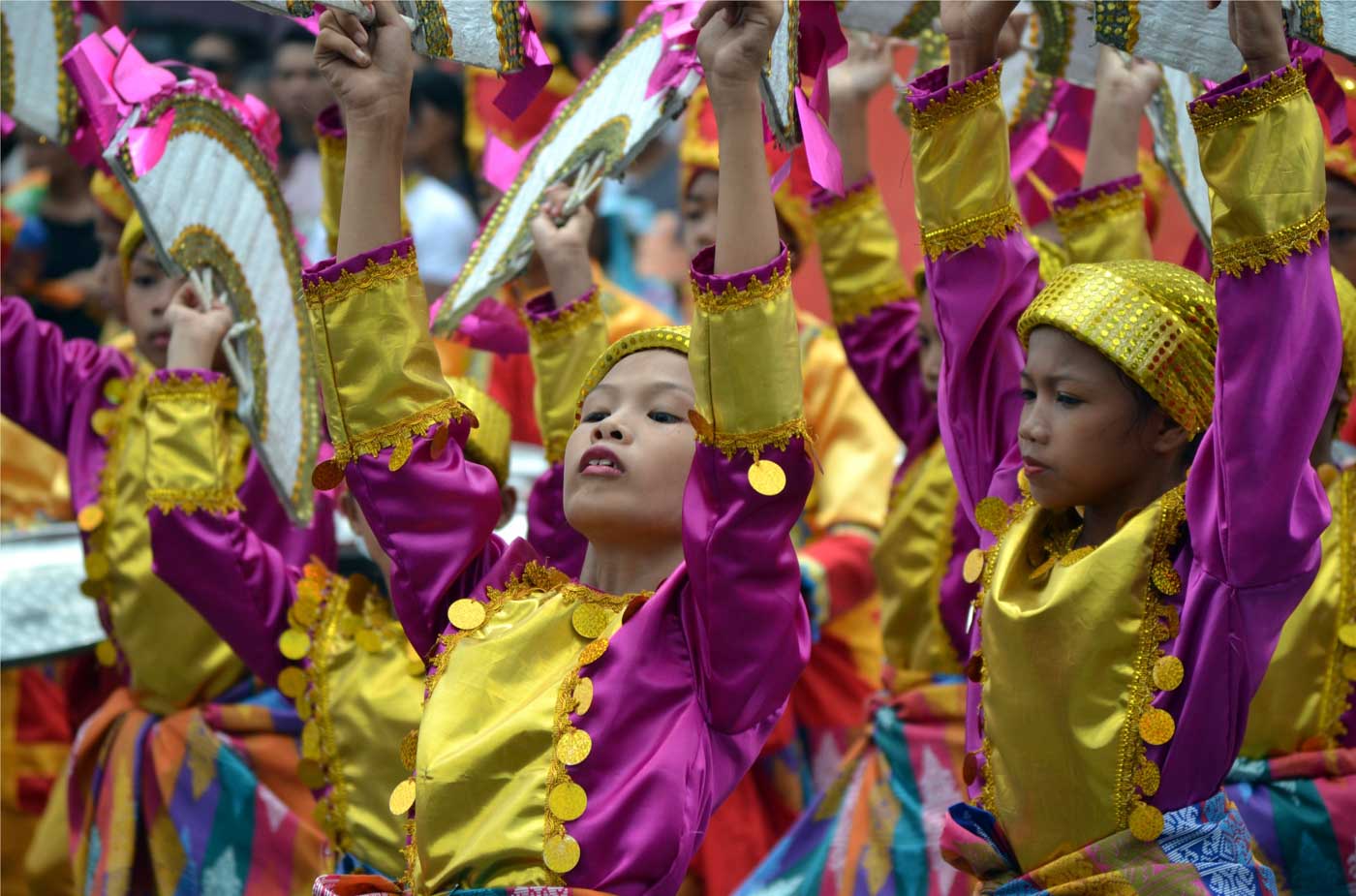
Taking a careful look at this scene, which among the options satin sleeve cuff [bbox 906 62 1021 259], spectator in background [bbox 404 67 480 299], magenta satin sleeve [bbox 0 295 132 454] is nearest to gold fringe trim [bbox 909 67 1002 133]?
→ satin sleeve cuff [bbox 906 62 1021 259]

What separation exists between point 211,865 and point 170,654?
422 mm

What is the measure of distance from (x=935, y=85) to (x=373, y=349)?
867 mm

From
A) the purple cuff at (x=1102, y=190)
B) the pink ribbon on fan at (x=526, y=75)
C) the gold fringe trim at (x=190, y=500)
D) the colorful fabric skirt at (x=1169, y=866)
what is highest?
→ the pink ribbon on fan at (x=526, y=75)

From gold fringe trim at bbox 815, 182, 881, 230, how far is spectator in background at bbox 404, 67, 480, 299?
7.17ft

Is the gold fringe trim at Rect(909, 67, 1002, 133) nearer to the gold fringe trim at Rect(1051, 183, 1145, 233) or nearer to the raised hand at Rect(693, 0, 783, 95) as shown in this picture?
the raised hand at Rect(693, 0, 783, 95)

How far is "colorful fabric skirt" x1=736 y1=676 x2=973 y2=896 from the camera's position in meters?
3.44

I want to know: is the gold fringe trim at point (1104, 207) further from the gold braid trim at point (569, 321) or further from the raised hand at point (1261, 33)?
the raised hand at point (1261, 33)

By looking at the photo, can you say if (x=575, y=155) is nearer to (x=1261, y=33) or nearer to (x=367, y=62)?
(x=367, y=62)

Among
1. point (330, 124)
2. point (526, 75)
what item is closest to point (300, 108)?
point (330, 124)

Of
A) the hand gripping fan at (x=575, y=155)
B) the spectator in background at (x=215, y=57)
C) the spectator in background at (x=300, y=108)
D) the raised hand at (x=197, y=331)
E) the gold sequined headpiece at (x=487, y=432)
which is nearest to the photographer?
the hand gripping fan at (x=575, y=155)

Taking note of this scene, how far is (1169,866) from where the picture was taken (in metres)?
2.25

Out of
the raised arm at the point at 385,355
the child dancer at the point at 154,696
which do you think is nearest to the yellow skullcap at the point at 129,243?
the child dancer at the point at 154,696

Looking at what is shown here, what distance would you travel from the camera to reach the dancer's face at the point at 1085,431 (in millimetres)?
2361

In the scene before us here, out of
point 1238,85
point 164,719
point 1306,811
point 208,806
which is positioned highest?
point 1238,85
